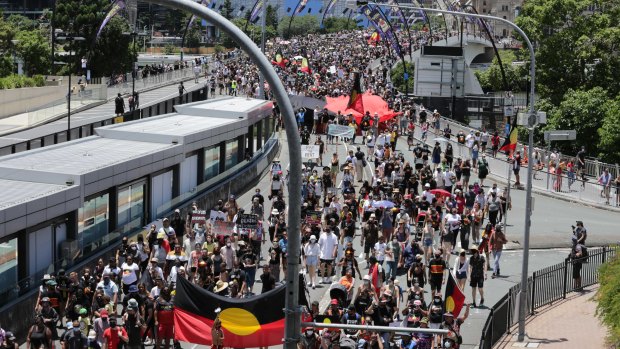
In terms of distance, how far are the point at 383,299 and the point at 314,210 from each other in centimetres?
938

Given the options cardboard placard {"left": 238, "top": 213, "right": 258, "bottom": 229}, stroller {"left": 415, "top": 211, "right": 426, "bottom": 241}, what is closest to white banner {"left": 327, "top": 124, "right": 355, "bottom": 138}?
stroller {"left": 415, "top": 211, "right": 426, "bottom": 241}

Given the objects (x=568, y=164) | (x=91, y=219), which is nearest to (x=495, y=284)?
(x=91, y=219)

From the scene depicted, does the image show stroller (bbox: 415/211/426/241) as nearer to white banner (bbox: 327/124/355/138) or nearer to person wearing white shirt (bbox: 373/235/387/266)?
person wearing white shirt (bbox: 373/235/387/266)

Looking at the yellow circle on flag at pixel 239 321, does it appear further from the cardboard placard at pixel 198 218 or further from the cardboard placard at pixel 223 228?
the cardboard placard at pixel 198 218

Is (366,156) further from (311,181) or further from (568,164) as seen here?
(311,181)

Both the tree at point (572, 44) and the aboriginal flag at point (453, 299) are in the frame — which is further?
the tree at point (572, 44)

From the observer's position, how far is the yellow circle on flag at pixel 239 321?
1575 cm

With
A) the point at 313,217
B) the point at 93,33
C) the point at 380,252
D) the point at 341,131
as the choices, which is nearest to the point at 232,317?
the point at 380,252

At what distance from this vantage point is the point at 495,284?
26.4 metres

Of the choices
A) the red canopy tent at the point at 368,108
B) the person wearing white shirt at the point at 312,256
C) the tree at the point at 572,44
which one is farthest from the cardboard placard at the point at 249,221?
the tree at the point at 572,44

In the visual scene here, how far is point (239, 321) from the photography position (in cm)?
1603

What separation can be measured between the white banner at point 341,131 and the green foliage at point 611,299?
72.8 feet

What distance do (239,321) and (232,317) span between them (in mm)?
129

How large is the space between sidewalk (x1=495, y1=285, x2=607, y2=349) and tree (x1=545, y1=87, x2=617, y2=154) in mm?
30707
